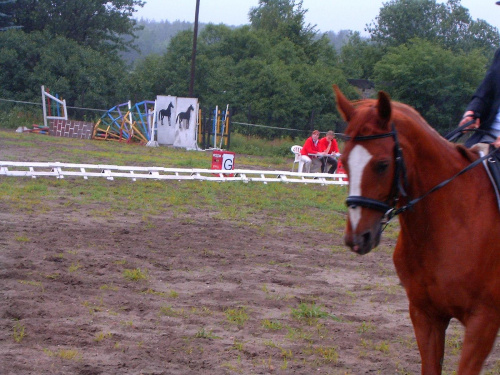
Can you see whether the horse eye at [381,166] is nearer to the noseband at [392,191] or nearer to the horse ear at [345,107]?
the noseband at [392,191]

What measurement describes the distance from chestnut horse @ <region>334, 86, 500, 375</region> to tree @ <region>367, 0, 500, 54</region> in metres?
54.7

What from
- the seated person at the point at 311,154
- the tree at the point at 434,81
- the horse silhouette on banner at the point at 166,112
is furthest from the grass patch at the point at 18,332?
the tree at the point at 434,81

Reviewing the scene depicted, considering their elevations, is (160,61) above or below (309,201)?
above

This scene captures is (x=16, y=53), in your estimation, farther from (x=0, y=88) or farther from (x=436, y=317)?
(x=436, y=317)

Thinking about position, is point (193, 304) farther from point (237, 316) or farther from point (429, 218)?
point (429, 218)

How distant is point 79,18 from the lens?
43312mm

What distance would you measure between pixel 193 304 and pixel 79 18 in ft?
135

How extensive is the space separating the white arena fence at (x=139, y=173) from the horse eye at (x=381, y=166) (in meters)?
11.8

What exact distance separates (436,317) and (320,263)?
4545 millimetres

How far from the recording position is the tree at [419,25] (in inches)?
2290

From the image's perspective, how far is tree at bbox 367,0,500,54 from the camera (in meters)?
58.2

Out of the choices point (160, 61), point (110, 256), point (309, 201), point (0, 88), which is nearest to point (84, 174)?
point (309, 201)

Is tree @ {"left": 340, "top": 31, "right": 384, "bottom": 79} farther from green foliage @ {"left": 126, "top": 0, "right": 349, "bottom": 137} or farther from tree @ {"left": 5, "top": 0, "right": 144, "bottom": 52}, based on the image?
tree @ {"left": 5, "top": 0, "right": 144, "bottom": 52}

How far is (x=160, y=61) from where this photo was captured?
43312mm
